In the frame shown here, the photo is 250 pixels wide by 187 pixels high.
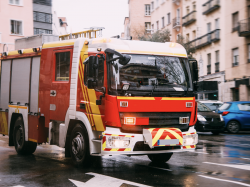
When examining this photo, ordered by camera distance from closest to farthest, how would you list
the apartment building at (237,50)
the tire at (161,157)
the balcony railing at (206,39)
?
1. the tire at (161,157)
2. the apartment building at (237,50)
3. the balcony railing at (206,39)

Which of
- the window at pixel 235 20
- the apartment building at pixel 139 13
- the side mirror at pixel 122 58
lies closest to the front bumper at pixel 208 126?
the side mirror at pixel 122 58

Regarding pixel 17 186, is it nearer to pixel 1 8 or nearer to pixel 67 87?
pixel 67 87

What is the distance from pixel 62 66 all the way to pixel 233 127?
1270 cm

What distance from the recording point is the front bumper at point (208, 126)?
18406mm

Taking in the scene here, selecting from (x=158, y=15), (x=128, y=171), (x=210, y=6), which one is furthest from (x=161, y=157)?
(x=158, y=15)

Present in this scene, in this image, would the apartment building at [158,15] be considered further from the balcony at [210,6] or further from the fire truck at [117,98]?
the fire truck at [117,98]

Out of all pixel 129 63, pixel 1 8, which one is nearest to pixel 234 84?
pixel 1 8

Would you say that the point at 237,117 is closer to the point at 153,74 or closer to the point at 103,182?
the point at 153,74

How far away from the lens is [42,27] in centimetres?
5669

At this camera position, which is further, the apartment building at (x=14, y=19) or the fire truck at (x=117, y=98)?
the apartment building at (x=14, y=19)

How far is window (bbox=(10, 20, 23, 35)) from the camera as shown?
40.6 meters

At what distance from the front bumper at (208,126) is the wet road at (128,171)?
6979 mm

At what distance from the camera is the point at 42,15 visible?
5609cm

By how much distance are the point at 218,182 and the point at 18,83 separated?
632 centimetres
